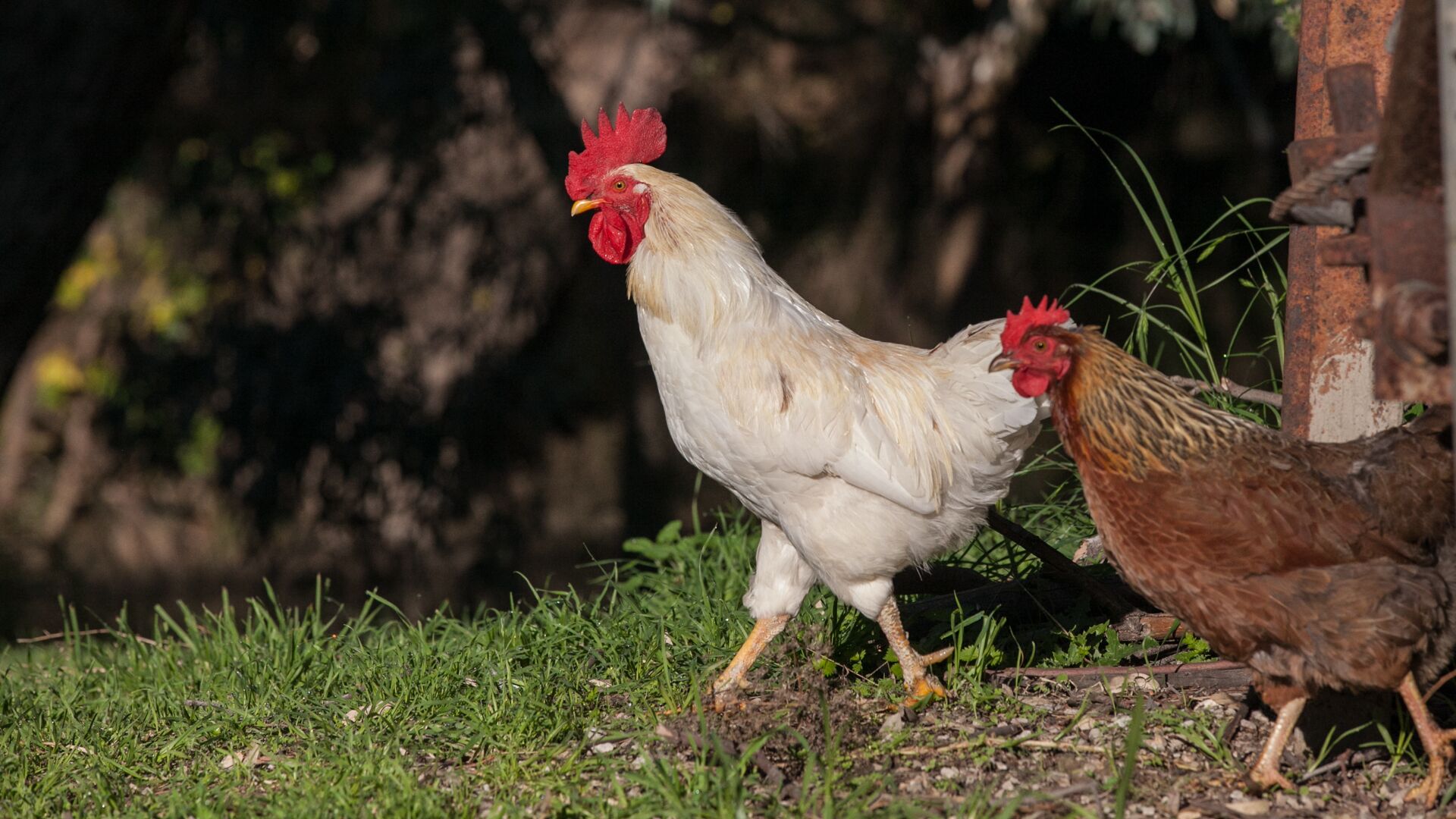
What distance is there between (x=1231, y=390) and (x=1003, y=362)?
1020mm

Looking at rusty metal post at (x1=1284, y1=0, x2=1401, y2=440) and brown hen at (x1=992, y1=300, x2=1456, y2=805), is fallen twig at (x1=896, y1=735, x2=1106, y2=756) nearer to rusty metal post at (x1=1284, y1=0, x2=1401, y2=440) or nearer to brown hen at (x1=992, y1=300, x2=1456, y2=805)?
brown hen at (x1=992, y1=300, x2=1456, y2=805)

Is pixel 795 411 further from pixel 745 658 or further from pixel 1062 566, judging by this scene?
pixel 1062 566

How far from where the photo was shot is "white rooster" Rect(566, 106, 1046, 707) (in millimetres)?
3303

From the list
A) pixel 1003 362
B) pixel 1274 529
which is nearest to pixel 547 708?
pixel 1003 362

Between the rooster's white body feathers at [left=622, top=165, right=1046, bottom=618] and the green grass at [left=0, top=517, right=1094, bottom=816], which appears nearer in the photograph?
the green grass at [left=0, top=517, right=1094, bottom=816]

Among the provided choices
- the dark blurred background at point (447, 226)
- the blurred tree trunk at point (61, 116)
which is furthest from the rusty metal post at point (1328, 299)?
the blurred tree trunk at point (61, 116)

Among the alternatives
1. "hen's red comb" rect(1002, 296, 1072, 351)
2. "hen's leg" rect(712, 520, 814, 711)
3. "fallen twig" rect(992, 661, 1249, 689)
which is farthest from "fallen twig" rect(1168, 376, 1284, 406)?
"hen's leg" rect(712, 520, 814, 711)

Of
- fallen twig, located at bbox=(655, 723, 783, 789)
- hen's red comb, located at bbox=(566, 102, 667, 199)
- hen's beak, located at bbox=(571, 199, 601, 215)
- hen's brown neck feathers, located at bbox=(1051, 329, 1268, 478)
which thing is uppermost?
hen's red comb, located at bbox=(566, 102, 667, 199)

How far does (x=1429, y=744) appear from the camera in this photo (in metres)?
2.84

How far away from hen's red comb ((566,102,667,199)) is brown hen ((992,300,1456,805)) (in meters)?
1.27

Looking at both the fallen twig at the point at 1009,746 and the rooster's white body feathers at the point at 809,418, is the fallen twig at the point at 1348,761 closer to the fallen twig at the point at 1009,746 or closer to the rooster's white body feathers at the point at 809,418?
the fallen twig at the point at 1009,746

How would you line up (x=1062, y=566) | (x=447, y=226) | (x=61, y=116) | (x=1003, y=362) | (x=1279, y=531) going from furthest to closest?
(x=447, y=226) < (x=61, y=116) < (x=1062, y=566) < (x=1003, y=362) < (x=1279, y=531)

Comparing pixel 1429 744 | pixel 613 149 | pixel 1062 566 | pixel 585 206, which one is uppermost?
pixel 613 149

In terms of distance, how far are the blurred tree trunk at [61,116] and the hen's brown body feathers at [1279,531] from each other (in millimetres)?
4452
